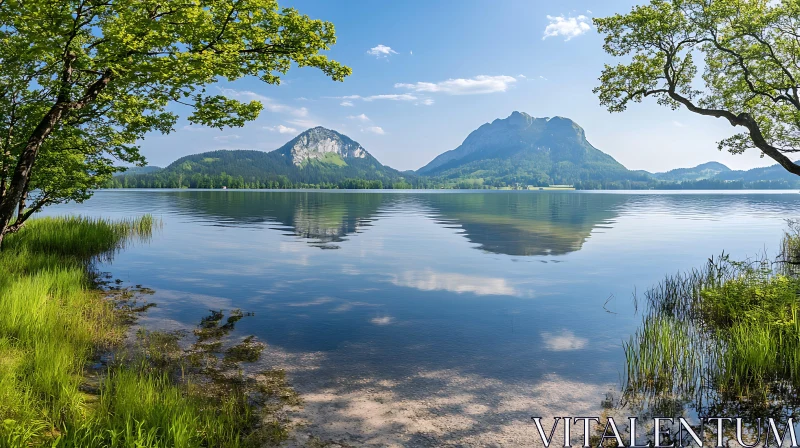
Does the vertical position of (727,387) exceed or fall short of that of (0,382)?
it falls short

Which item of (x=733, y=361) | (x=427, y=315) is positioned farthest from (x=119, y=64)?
(x=733, y=361)


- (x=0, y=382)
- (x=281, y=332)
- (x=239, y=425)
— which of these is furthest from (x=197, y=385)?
(x=281, y=332)

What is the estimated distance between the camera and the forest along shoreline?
6.27 meters

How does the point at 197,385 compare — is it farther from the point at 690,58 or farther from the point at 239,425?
the point at 690,58

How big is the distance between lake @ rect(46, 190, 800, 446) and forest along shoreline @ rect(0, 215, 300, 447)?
800mm

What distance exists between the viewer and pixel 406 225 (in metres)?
48.4

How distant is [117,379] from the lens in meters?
8.23

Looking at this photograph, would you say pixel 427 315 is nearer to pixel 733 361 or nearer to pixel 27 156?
pixel 733 361

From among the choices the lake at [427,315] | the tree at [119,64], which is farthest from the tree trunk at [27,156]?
the lake at [427,315]

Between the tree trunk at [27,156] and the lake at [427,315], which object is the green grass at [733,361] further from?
the tree trunk at [27,156]

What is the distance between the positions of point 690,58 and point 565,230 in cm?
2310

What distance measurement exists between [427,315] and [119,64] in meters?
11.3

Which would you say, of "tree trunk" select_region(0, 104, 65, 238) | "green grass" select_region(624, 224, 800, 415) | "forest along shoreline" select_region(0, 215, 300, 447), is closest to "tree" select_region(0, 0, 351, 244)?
"tree trunk" select_region(0, 104, 65, 238)

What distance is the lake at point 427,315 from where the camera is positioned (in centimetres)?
839
